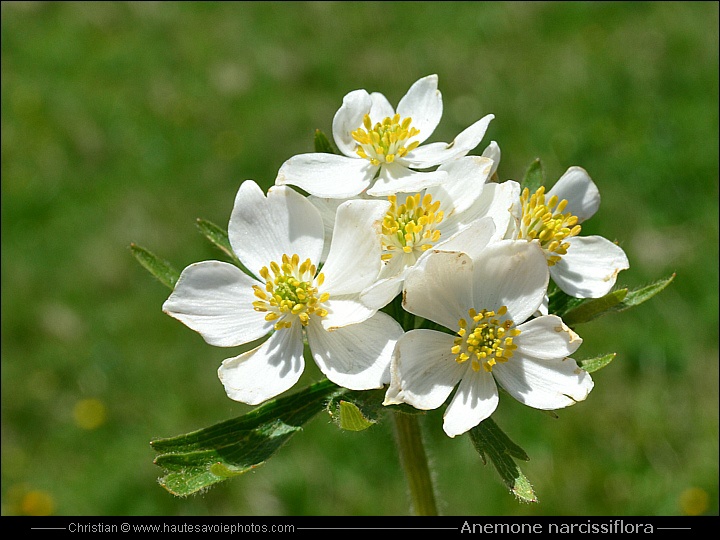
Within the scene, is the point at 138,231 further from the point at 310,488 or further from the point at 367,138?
the point at 367,138

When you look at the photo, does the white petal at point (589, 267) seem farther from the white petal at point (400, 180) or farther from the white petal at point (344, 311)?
the white petal at point (344, 311)

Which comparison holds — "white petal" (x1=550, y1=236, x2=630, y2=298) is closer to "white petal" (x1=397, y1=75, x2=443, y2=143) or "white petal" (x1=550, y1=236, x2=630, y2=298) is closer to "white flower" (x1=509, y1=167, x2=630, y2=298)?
"white flower" (x1=509, y1=167, x2=630, y2=298)

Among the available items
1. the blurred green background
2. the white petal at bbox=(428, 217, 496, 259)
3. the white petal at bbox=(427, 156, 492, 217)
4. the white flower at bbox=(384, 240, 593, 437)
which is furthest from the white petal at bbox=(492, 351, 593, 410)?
the blurred green background

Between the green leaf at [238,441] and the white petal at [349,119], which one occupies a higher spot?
the white petal at [349,119]

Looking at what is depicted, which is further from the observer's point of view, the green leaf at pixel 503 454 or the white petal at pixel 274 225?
the white petal at pixel 274 225

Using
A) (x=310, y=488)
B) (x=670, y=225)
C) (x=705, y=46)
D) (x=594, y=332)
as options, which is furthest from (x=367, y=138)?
(x=705, y=46)

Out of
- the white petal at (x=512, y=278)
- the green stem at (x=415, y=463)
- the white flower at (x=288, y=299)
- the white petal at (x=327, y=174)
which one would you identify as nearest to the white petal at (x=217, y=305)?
the white flower at (x=288, y=299)

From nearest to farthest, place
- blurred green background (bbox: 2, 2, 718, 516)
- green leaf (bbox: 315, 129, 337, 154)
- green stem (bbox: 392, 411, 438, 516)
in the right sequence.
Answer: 1. green stem (bbox: 392, 411, 438, 516)
2. green leaf (bbox: 315, 129, 337, 154)
3. blurred green background (bbox: 2, 2, 718, 516)
